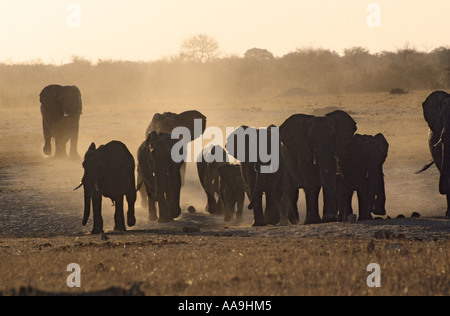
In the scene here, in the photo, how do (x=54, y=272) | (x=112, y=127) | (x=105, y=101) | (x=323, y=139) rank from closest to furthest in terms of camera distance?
(x=54, y=272) → (x=323, y=139) → (x=112, y=127) → (x=105, y=101)

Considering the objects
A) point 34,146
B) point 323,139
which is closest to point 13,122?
point 34,146

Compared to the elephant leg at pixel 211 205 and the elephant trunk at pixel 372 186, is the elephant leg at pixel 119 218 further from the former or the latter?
the elephant trunk at pixel 372 186

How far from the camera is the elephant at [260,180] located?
1997 centimetres

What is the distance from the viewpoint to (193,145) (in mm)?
35062

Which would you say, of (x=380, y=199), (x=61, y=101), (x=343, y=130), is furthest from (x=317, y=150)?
(x=61, y=101)

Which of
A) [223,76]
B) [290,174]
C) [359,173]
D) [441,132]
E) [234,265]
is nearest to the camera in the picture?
[234,265]

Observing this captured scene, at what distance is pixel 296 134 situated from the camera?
2005 cm

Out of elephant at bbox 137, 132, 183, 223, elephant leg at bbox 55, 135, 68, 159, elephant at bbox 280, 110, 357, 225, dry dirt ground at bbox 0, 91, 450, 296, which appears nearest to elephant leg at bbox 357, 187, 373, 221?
elephant at bbox 280, 110, 357, 225

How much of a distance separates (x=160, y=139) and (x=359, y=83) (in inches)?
2045

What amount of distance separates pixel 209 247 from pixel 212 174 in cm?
899

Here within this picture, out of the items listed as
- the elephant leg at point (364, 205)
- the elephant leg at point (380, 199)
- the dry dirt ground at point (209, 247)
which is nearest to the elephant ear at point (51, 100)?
the dry dirt ground at point (209, 247)

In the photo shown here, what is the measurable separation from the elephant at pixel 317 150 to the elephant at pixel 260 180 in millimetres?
530

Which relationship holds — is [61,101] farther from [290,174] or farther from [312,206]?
[312,206]
